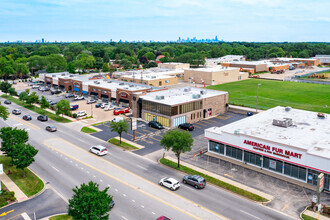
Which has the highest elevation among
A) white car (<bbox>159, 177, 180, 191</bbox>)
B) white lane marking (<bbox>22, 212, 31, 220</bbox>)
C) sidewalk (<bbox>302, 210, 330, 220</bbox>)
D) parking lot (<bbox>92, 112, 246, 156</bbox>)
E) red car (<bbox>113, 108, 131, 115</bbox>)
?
red car (<bbox>113, 108, 131, 115</bbox>)

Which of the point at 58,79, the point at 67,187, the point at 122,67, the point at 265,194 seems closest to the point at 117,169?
the point at 67,187

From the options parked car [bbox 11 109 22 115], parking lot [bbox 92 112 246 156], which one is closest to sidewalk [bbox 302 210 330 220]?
parking lot [bbox 92 112 246 156]

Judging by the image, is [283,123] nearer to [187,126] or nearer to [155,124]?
[187,126]

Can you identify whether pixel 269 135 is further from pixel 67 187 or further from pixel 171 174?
pixel 67 187

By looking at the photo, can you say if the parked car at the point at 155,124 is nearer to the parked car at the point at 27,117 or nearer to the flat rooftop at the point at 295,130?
the flat rooftop at the point at 295,130

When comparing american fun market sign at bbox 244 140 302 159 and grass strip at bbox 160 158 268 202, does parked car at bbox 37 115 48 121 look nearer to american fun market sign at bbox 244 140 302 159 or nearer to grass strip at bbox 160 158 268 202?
grass strip at bbox 160 158 268 202

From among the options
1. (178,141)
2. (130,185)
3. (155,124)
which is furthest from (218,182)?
(155,124)

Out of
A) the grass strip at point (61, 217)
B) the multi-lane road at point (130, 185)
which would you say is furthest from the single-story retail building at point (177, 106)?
the grass strip at point (61, 217)

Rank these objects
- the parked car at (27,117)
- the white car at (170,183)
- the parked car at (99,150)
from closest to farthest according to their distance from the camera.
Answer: the white car at (170,183), the parked car at (99,150), the parked car at (27,117)
